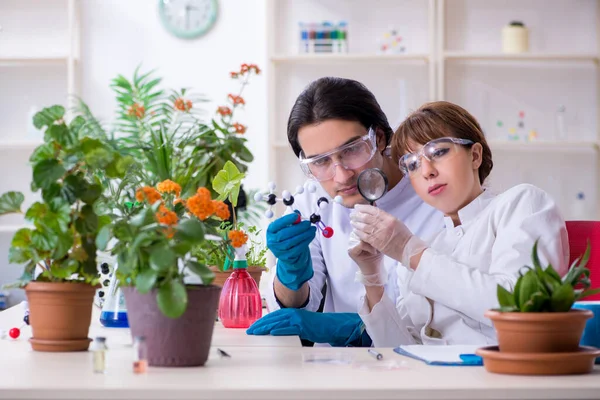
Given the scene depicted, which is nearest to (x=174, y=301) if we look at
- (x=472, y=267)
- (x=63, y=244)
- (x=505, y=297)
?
(x=63, y=244)

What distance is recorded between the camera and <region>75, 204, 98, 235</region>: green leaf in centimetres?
133

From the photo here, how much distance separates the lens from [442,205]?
Answer: 190 centimetres

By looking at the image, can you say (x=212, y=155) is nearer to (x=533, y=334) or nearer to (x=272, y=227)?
(x=272, y=227)

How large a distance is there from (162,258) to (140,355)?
0.16m

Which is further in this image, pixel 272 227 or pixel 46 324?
pixel 272 227

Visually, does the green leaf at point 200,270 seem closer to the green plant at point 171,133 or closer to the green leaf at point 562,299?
the green leaf at point 562,299

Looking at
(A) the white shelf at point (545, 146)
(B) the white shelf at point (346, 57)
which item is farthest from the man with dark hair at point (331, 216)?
(A) the white shelf at point (545, 146)

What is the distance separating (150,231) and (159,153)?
181 cm

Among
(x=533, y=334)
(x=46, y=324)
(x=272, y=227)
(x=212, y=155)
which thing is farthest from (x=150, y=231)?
(x=212, y=155)

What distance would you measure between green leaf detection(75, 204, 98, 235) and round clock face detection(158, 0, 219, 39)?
3.89 m

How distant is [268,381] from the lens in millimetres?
1071

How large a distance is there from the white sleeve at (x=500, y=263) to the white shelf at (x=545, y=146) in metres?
3.08

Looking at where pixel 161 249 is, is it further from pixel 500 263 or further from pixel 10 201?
pixel 500 263

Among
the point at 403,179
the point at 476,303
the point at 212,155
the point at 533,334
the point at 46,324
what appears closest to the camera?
the point at 533,334
